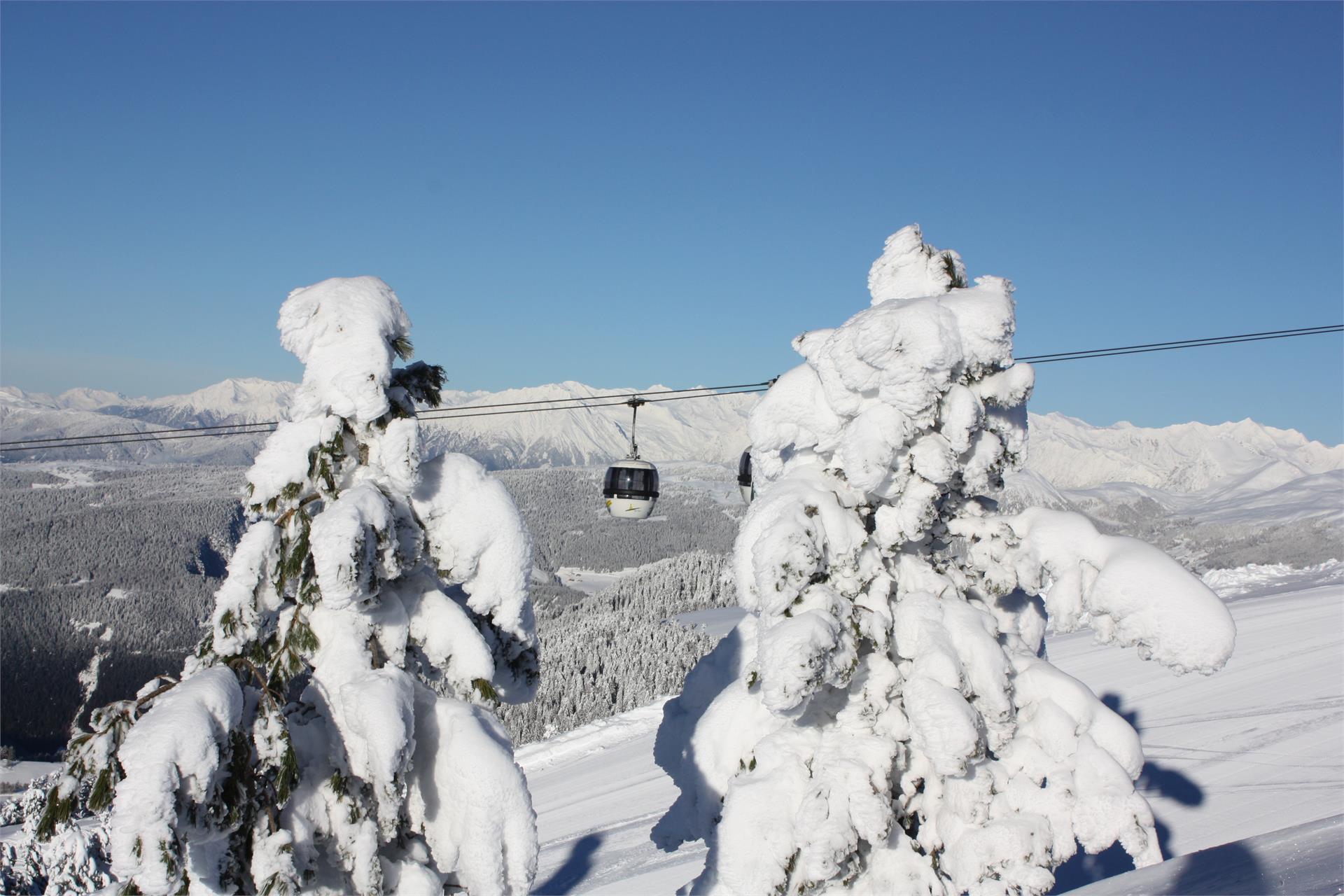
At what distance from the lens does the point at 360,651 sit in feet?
19.8

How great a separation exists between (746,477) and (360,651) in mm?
7165

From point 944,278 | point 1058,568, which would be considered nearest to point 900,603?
point 1058,568

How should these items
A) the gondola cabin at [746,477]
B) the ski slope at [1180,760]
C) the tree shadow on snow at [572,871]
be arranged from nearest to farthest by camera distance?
the ski slope at [1180,760]
the tree shadow on snow at [572,871]
the gondola cabin at [746,477]

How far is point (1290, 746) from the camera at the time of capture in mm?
12781

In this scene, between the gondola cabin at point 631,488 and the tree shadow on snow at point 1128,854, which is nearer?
the tree shadow on snow at point 1128,854

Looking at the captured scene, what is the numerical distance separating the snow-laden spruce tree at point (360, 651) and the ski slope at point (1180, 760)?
19.1 feet

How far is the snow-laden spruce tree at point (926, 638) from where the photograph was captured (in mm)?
6496

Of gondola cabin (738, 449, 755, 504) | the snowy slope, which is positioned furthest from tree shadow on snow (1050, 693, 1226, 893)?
gondola cabin (738, 449, 755, 504)

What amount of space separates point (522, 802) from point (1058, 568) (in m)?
4.26

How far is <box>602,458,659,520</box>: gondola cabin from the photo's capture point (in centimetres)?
1424

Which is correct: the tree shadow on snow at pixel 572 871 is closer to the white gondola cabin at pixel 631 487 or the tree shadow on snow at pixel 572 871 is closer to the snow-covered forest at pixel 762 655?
the snow-covered forest at pixel 762 655

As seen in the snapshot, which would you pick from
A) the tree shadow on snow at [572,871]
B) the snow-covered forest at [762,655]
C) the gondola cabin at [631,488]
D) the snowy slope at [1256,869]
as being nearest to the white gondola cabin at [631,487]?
the gondola cabin at [631,488]

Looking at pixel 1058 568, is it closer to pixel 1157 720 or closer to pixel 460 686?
pixel 460 686

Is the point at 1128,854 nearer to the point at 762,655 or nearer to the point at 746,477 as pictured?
the point at 746,477
